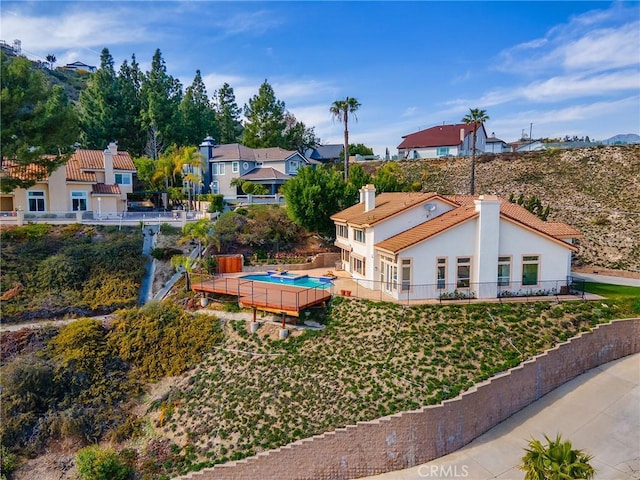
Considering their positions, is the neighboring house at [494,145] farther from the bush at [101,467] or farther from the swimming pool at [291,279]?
the bush at [101,467]

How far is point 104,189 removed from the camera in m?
33.8

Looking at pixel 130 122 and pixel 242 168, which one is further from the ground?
pixel 130 122

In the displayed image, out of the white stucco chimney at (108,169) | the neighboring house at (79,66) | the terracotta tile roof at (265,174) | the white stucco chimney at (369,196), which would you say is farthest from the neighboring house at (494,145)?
the neighboring house at (79,66)

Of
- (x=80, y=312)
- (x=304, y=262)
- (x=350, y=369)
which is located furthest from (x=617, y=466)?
(x=80, y=312)

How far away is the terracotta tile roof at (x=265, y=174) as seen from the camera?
44844 millimetres

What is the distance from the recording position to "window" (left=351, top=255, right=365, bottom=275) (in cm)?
2530

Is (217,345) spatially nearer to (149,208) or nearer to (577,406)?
(577,406)

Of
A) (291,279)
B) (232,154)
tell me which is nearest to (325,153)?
(232,154)

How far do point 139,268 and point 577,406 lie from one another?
23382 mm

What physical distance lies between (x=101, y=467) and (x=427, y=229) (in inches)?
661

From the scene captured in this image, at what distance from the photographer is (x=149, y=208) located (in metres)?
40.8

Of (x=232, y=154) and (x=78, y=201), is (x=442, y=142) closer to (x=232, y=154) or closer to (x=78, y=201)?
(x=232, y=154)

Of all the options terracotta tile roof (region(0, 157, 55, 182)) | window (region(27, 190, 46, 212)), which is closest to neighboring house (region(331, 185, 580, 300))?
terracotta tile roof (region(0, 157, 55, 182))

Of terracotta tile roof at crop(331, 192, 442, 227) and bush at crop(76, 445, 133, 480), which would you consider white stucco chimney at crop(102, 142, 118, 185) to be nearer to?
terracotta tile roof at crop(331, 192, 442, 227)
